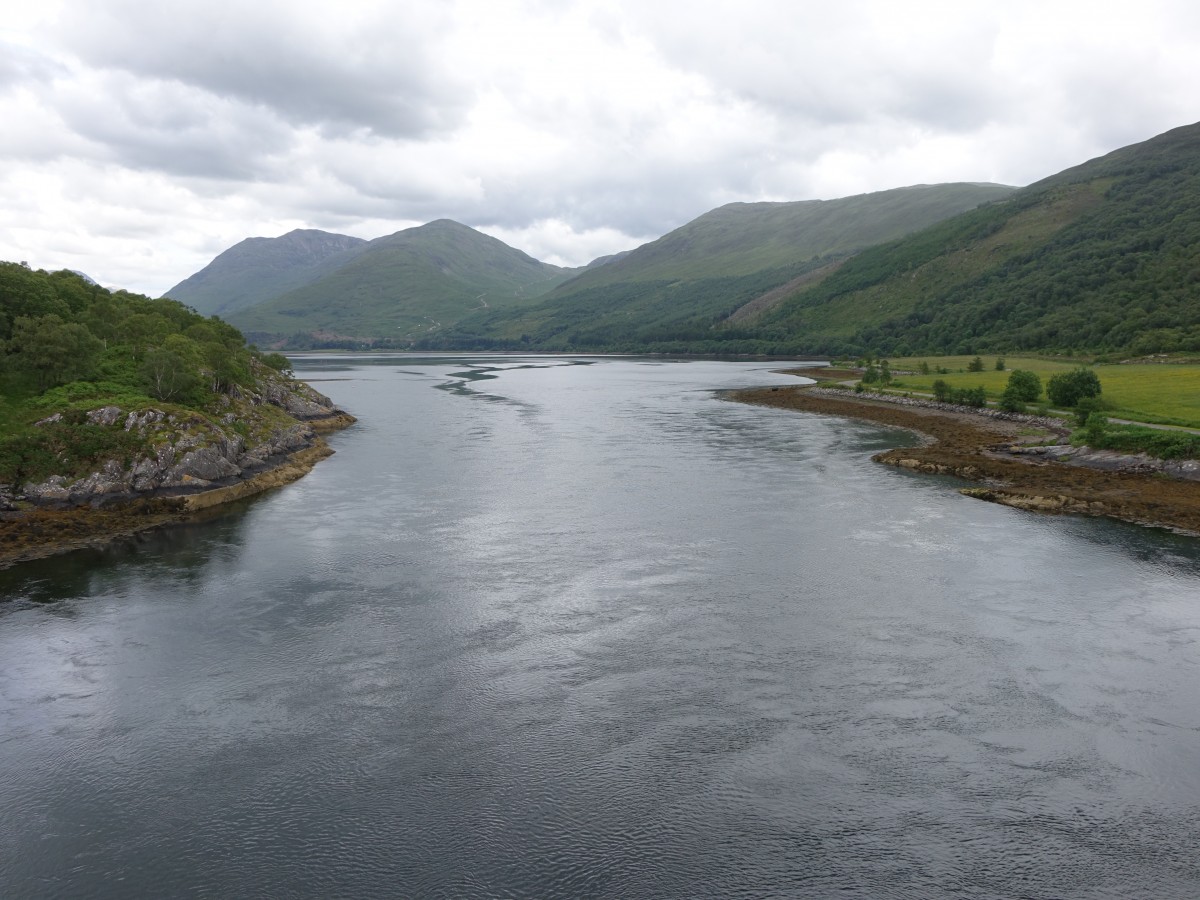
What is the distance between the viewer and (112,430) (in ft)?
170

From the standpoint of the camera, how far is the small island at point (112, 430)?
4625cm

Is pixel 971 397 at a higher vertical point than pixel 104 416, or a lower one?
higher

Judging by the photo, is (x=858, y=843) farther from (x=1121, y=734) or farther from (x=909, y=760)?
(x=1121, y=734)

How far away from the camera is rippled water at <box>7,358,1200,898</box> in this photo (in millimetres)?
17781

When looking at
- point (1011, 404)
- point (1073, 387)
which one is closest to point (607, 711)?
point (1011, 404)

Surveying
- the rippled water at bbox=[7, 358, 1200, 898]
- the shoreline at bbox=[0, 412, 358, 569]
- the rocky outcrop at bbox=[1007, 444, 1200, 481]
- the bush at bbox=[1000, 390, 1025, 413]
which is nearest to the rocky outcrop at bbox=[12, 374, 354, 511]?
the shoreline at bbox=[0, 412, 358, 569]

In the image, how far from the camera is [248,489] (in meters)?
56.0

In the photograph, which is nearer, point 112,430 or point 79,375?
point 112,430

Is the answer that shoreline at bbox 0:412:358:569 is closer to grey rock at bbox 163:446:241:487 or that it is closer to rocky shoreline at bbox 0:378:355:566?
rocky shoreline at bbox 0:378:355:566

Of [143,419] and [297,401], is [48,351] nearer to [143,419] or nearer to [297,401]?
[143,419]

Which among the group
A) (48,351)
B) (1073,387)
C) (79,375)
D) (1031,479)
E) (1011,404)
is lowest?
(1031,479)

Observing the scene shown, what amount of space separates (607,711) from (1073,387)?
86.7 meters

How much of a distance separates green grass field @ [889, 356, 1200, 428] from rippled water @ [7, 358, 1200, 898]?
37280 mm

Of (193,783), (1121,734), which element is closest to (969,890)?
(1121,734)
